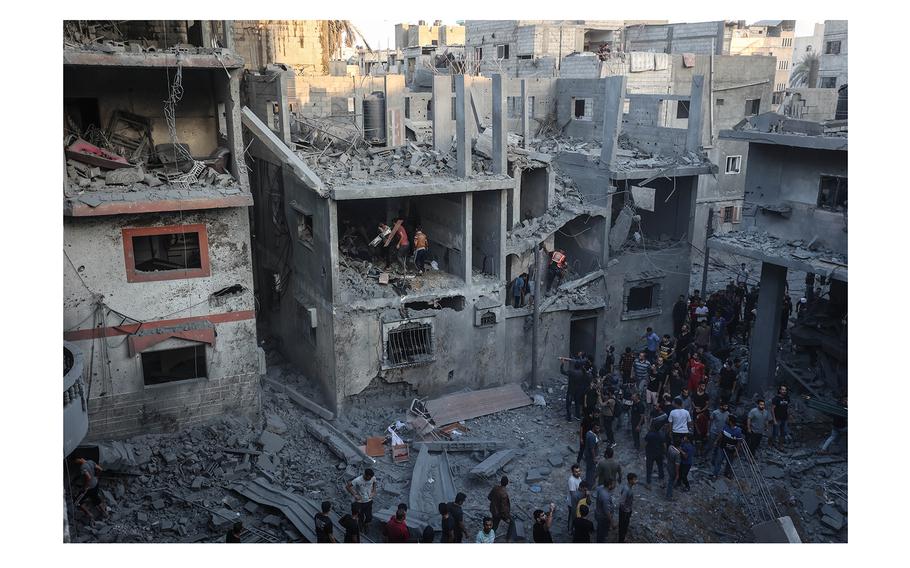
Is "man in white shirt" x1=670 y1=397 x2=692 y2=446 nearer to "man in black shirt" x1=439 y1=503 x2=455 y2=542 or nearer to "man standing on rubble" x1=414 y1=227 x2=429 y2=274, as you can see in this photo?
"man in black shirt" x1=439 y1=503 x2=455 y2=542

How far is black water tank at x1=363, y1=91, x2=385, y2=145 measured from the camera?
23953 millimetres

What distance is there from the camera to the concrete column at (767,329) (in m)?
17.4

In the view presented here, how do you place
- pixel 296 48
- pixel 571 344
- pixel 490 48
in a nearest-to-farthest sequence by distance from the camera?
pixel 571 344, pixel 296 48, pixel 490 48

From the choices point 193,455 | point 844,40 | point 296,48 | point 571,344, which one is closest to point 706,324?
point 571,344

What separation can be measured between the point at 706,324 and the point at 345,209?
34.4ft

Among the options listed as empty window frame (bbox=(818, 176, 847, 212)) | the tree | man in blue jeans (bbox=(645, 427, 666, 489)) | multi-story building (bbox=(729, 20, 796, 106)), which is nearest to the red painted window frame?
man in blue jeans (bbox=(645, 427, 666, 489))

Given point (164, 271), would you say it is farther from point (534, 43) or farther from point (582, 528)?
point (534, 43)

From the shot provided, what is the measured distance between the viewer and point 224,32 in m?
15.7

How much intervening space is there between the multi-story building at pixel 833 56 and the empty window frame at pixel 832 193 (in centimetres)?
2945

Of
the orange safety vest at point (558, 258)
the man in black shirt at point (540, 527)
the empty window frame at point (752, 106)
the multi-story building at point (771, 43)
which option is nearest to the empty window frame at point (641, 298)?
the orange safety vest at point (558, 258)

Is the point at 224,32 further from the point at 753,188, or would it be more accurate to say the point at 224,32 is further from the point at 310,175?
the point at 753,188

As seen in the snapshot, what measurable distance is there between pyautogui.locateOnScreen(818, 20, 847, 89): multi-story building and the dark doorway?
28998 millimetres

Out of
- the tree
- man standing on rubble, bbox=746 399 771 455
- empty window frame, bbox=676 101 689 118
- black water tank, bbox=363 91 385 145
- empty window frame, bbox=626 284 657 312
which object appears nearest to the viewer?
man standing on rubble, bbox=746 399 771 455

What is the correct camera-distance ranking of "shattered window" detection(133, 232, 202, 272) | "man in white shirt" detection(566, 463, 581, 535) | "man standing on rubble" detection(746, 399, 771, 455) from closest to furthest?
"man in white shirt" detection(566, 463, 581, 535), "man standing on rubble" detection(746, 399, 771, 455), "shattered window" detection(133, 232, 202, 272)
